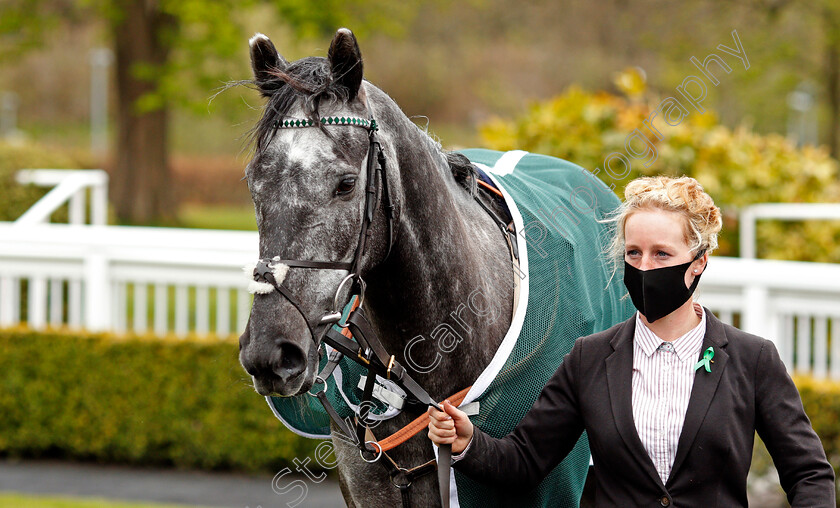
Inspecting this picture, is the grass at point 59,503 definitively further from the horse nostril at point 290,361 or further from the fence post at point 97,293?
the horse nostril at point 290,361

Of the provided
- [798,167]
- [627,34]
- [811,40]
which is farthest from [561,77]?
→ [798,167]

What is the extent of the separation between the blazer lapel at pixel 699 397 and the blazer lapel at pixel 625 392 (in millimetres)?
71

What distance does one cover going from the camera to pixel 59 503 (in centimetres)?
466

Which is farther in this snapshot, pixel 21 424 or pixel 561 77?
pixel 561 77

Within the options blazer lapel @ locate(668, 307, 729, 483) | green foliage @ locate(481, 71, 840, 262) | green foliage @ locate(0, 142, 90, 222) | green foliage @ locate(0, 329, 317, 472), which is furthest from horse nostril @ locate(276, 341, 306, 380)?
green foliage @ locate(0, 142, 90, 222)

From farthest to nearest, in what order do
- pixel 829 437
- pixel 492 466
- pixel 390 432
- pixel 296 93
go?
pixel 829 437
pixel 390 432
pixel 492 466
pixel 296 93

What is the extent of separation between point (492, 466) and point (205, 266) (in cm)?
369

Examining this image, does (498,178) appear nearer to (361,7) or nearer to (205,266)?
(205,266)

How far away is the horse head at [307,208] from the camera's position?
1792mm

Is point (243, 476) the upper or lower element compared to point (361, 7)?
lower

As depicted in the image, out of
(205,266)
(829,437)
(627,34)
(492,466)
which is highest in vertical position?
(627,34)

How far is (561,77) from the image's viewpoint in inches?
798

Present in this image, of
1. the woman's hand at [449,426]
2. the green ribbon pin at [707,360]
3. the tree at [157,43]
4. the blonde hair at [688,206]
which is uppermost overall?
the tree at [157,43]

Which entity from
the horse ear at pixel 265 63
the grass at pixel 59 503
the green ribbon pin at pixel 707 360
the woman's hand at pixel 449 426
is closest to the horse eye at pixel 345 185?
the horse ear at pixel 265 63
